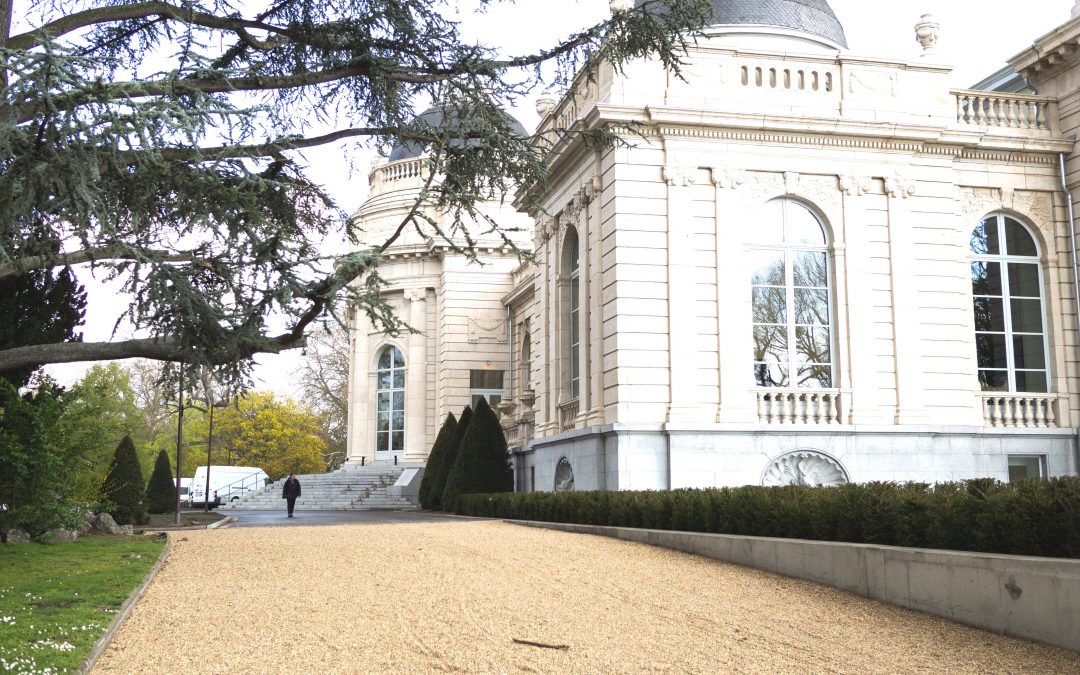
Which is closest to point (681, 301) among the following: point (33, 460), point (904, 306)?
point (904, 306)

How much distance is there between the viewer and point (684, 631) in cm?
888

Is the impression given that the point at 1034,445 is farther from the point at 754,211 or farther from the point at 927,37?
the point at 927,37

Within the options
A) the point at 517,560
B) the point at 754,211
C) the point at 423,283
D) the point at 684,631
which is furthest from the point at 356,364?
the point at 684,631

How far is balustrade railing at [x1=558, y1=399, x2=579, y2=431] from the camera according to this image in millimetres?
23237

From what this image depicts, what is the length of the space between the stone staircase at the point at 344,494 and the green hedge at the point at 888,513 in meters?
20.2

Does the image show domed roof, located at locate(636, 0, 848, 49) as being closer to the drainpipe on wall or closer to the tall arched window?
the tall arched window

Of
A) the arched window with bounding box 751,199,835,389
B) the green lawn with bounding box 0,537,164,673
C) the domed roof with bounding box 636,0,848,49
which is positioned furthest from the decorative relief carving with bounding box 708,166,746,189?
the green lawn with bounding box 0,537,164,673

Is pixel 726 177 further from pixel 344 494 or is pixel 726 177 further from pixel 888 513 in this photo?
pixel 344 494

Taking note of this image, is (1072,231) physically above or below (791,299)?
above

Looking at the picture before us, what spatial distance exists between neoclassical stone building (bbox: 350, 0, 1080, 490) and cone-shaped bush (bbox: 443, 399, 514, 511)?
4543mm

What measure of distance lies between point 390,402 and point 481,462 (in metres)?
14.5

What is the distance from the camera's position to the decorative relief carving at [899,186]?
21.7 m

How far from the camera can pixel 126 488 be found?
22.9m

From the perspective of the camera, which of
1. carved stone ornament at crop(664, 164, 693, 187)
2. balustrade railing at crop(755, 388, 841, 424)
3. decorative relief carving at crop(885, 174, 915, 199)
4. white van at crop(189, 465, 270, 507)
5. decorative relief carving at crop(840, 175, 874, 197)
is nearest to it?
balustrade railing at crop(755, 388, 841, 424)
